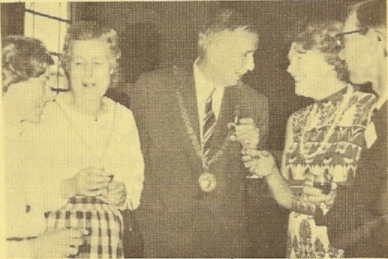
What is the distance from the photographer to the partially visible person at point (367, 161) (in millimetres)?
670

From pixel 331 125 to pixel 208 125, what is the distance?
A: 13 centimetres

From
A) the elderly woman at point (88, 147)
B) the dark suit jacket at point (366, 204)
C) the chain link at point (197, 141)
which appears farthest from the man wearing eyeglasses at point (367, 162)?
the elderly woman at point (88, 147)

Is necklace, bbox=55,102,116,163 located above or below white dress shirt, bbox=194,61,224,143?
below

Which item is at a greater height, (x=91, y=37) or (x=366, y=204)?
(x=91, y=37)

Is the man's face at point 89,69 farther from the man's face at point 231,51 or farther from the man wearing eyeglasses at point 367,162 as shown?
the man wearing eyeglasses at point 367,162

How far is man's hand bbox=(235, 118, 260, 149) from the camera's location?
672 millimetres

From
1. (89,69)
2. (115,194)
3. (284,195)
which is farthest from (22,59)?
(284,195)

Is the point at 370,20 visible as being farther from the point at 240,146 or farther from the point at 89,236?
the point at 89,236

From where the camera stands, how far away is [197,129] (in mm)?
671

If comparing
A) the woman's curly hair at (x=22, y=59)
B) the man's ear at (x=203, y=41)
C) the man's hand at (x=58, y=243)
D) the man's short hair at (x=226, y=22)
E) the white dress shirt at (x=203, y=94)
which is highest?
the man's short hair at (x=226, y=22)

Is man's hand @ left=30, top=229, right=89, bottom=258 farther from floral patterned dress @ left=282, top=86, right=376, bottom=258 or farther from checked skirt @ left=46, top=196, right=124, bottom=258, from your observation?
floral patterned dress @ left=282, top=86, right=376, bottom=258

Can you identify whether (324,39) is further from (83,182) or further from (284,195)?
(83,182)

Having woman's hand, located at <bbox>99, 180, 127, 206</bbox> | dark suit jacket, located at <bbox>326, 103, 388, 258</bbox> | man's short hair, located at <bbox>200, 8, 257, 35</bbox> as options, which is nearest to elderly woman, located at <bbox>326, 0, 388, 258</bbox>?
dark suit jacket, located at <bbox>326, 103, 388, 258</bbox>

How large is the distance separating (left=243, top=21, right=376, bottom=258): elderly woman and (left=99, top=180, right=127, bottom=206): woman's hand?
14 centimetres
